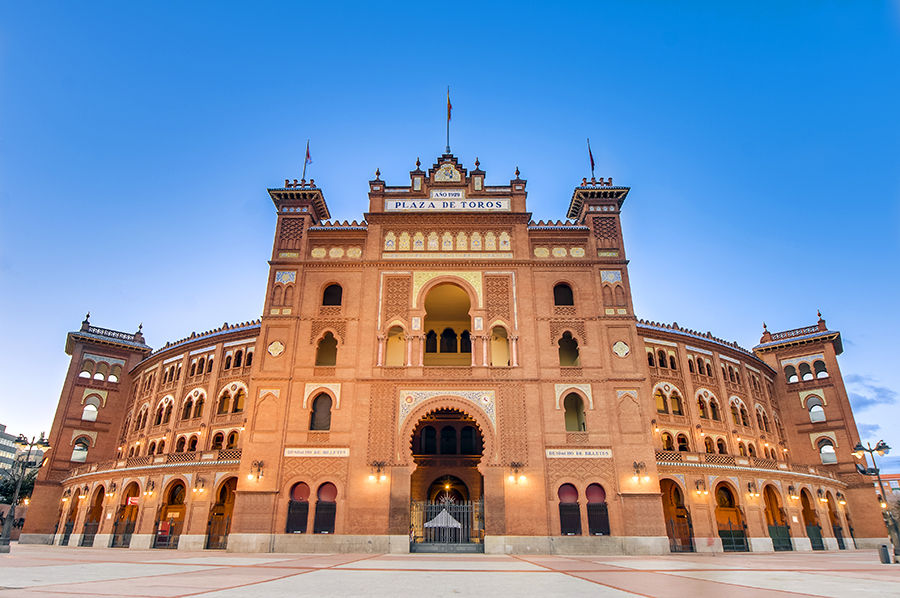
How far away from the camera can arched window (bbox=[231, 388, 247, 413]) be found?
36.6 meters

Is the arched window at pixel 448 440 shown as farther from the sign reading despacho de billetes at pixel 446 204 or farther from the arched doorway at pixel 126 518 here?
the arched doorway at pixel 126 518

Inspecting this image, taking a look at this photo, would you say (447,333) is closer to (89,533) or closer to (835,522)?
(89,533)

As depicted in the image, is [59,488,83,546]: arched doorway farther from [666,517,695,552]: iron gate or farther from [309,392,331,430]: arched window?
[666,517,695,552]: iron gate

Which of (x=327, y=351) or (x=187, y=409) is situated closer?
(x=327, y=351)

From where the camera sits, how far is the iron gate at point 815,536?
35.8m

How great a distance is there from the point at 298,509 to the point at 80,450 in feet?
99.6

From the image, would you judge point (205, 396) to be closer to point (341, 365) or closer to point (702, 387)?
point (341, 365)

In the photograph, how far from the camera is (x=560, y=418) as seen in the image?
2670 centimetres

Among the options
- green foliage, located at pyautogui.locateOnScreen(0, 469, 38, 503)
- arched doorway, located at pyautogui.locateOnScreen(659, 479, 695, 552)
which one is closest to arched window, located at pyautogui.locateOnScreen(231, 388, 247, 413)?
arched doorway, located at pyautogui.locateOnScreen(659, 479, 695, 552)

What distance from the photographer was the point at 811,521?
3803 cm

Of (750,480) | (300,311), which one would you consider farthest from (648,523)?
(300,311)

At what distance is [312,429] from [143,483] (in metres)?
15.5

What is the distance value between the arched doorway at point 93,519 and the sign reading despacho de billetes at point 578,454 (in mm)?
30893

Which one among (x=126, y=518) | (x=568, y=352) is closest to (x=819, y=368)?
(x=568, y=352)
